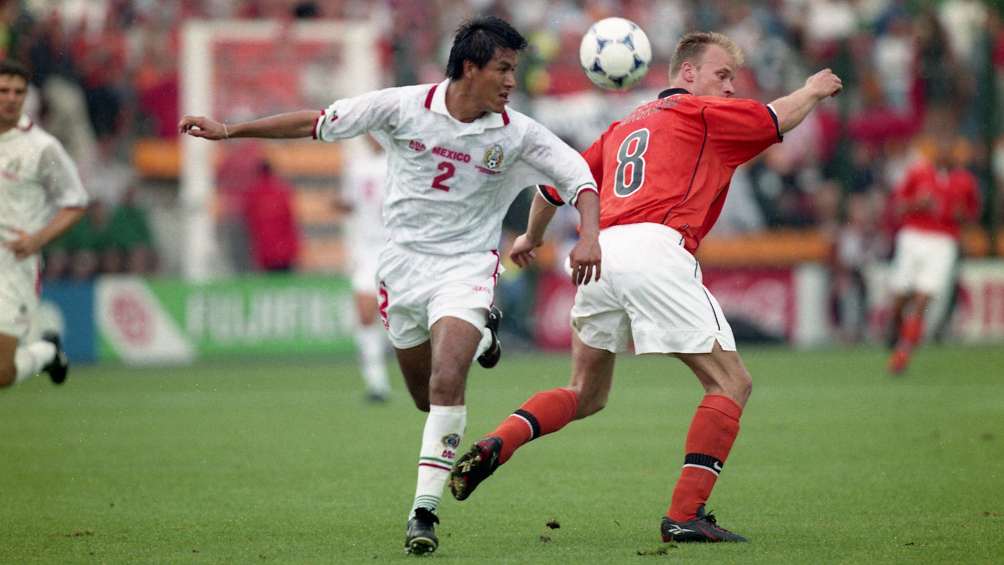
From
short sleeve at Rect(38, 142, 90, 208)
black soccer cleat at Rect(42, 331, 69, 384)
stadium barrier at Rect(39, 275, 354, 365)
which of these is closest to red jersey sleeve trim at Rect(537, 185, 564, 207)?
short sleeve at Rect(38, 142, 90, 208)

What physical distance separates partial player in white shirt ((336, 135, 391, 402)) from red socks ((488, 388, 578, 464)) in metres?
7.48

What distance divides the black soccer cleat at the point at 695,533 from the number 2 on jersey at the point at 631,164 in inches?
62.4

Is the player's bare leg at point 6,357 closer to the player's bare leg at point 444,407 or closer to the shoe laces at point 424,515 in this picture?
the player's bare leg at point 444,407

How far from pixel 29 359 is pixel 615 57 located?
534 centimetres

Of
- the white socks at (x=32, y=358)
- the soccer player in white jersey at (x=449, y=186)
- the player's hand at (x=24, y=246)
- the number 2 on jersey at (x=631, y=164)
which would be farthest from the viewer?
the white socks at (x=32, y=358)

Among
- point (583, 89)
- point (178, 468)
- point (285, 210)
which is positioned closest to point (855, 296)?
point (583, 89)

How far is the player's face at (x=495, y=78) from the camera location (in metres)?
6.95

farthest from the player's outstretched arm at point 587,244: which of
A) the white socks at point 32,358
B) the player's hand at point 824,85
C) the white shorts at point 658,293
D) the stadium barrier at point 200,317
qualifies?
the stadium barrier at point 200,317

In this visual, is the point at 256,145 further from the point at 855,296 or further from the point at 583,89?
the point at 855,296

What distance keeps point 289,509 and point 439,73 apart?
47.8 ft

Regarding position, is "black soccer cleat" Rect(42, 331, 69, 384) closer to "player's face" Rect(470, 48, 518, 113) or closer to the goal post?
"player's face" Rect(470, 48, 518, 113)

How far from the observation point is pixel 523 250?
25.3ft

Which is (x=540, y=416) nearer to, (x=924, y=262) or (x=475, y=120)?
(x=475, y=120)

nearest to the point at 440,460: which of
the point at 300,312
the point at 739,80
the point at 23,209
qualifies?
the point at 23,209
